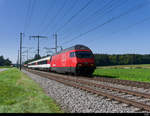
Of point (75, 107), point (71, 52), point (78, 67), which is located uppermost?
point (71, 52)

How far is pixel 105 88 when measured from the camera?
985 centimetres

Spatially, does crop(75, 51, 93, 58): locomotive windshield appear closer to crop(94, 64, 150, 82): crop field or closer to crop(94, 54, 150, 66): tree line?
crop(94, 64, 150, 82): crop field

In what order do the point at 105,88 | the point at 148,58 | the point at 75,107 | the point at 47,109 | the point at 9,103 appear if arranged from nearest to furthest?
the point at 47,109
the point at 75,107
the point at 9,103
the point at 105,88
the point at 148,58

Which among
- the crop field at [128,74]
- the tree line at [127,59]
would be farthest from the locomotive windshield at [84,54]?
the tree line at [127,59]

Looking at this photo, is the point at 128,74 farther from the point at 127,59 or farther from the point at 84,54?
the point at 127,59

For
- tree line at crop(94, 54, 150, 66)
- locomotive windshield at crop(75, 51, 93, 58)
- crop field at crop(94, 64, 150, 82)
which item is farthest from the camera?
tree line at crop(94, 54, 150, 66)

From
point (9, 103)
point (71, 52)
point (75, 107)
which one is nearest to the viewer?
point (75, 107)

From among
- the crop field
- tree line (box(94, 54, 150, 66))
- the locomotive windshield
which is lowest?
the crop field

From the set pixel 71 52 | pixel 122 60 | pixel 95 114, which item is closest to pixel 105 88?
pixel 95 114


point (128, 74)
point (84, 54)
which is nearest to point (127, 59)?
point (128, 74)

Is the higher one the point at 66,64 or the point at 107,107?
the point at 66,64

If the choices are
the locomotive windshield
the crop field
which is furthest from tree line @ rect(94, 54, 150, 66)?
the locomotive windshield

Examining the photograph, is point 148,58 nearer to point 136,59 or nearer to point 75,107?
point 136,59

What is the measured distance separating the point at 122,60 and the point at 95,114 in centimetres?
11963
